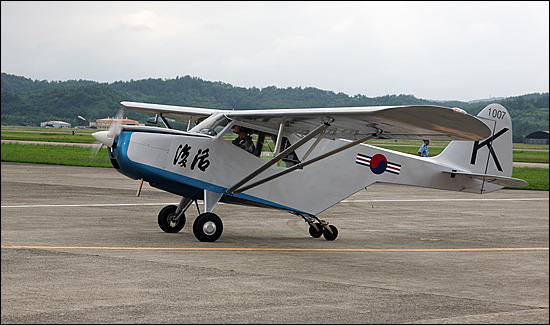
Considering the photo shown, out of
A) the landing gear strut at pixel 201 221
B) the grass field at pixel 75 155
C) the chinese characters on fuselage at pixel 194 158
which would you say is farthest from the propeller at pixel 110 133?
the landing gear strut at pixel 201 221

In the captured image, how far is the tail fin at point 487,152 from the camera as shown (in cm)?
1482

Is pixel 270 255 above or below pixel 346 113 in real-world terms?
below

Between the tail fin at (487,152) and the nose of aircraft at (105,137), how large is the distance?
6978 mm

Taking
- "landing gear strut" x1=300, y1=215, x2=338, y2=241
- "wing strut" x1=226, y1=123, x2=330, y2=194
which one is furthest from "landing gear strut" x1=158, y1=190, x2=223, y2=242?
"landing gear strut" x1=300, y1=215, x2=338, y2=241

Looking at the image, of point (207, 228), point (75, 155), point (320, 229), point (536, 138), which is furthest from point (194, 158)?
point (536, 138)

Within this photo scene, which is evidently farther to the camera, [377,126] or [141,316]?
[377,126]

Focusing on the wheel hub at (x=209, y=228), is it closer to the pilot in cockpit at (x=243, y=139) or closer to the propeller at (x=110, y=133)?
the pilot in cockpit at (x=243, y=139)

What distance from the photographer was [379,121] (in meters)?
11.0

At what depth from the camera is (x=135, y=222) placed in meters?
14.3

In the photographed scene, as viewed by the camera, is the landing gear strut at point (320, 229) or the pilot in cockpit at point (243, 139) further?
the landing gear strut at point (320, 229)

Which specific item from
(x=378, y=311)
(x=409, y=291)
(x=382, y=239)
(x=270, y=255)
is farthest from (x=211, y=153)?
(x=378, y=311)

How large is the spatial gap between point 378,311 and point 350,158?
6702 millimetres

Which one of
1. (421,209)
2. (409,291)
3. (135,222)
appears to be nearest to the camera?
(409,291)

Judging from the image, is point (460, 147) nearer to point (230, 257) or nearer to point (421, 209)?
point (421, 209)
